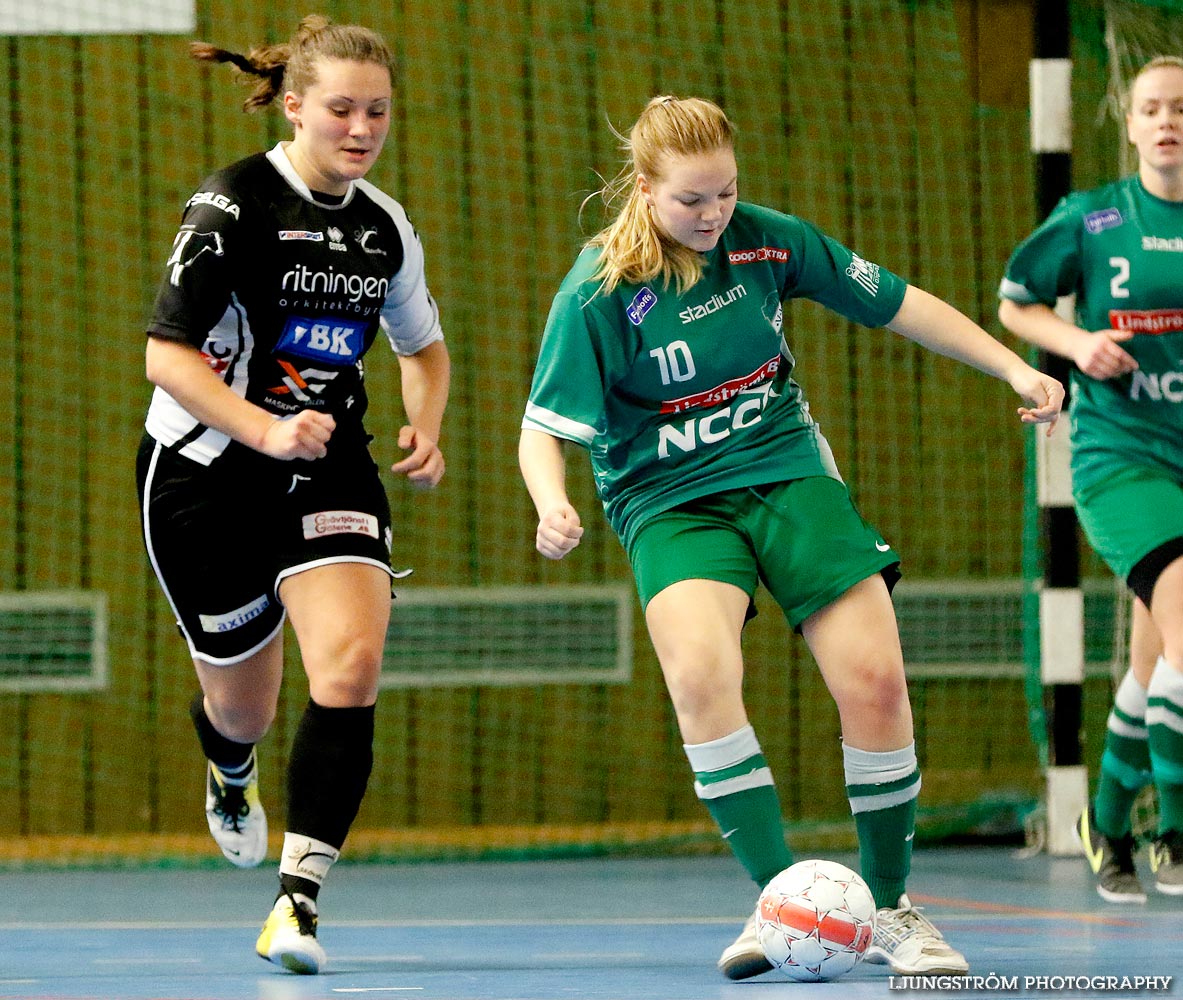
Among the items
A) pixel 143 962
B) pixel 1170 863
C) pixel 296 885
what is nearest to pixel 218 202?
pixel 296 885

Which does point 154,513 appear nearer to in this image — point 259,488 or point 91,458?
point 259,488

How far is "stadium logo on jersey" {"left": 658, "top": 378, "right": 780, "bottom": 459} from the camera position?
3.23m

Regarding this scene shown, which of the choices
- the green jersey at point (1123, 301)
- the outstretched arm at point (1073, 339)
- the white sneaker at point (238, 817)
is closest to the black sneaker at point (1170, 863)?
the green jersey at point (1123, 301)

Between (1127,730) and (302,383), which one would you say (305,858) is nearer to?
(302,383)

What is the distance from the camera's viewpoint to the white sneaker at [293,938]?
3.18 m

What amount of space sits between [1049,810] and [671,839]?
1212mm

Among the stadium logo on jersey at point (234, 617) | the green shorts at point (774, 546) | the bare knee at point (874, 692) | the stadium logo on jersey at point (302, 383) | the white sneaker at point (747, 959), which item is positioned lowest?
the white sneaker at point (747, 959)

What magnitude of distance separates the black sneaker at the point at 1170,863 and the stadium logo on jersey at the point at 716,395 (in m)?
1.96

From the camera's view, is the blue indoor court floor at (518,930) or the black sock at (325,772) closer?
the blue indoor court floor at (518,930)

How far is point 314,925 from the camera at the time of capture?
326 centimetres

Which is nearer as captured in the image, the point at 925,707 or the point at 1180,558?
the point at 1180,558

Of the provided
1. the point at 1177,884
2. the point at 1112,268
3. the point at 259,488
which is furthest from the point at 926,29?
the point at 259,488

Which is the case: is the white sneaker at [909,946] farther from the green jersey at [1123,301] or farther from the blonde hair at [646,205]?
the green jersey at [1123,301]

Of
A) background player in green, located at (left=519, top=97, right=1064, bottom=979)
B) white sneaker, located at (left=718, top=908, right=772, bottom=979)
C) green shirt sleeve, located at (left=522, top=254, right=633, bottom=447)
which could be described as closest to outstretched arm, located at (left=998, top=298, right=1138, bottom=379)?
background player in green, located at (left=519, top=97, right=1064, bottom=979)
